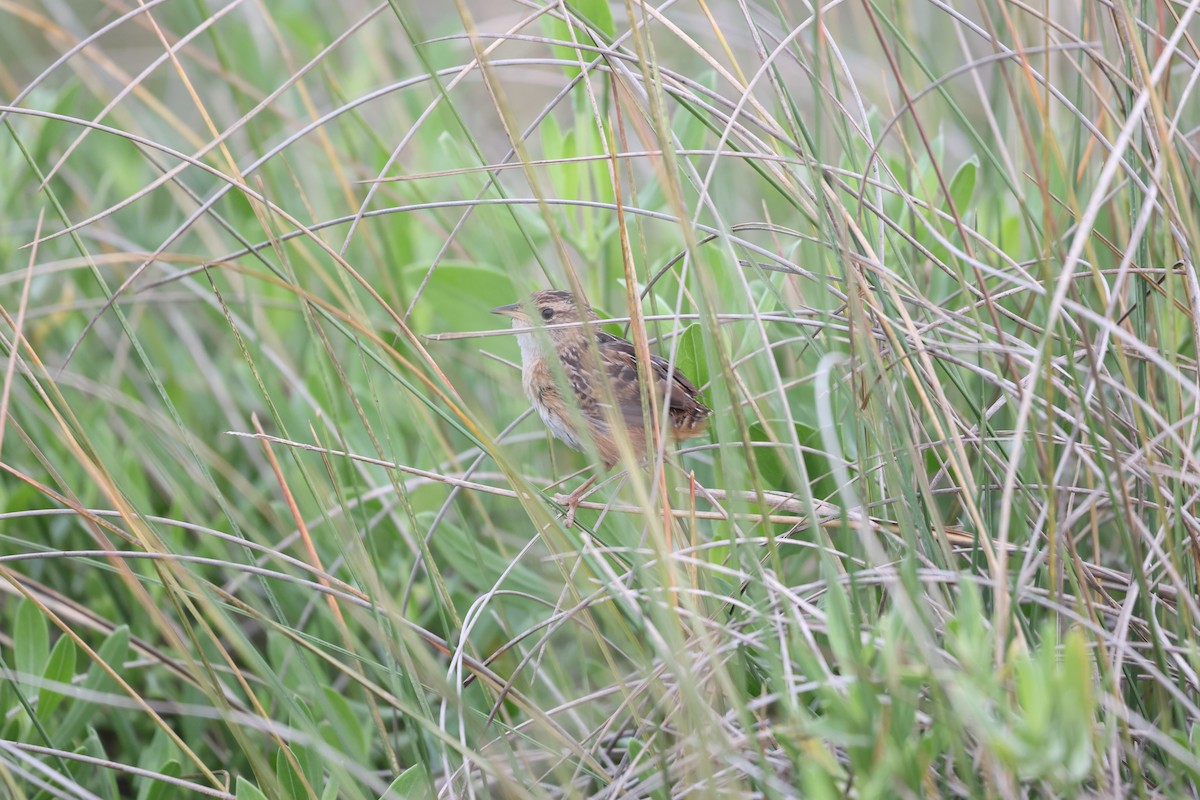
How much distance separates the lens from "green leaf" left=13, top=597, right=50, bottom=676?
3150mm

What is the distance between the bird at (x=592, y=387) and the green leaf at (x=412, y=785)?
83 centimetres

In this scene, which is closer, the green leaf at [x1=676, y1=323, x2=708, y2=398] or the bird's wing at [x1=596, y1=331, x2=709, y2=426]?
the green leaf at [x1=676, y1=323, x2=708, y2=398]

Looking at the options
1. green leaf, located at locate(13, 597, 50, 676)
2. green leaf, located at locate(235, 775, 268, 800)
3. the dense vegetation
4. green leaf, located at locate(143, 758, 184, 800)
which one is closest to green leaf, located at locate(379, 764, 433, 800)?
the dense vegetation

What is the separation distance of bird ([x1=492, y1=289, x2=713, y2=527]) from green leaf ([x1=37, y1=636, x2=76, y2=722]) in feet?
4.93

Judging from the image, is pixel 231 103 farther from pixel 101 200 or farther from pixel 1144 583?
pixel 1144 583

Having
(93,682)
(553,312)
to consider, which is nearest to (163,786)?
(93,682)

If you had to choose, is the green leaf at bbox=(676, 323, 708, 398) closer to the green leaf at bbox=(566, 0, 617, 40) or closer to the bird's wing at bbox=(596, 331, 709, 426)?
the bird's wing at bbox=(596, 331, 709, 426)

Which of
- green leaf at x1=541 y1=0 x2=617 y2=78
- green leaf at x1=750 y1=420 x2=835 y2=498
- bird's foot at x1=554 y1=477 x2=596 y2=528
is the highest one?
A: green leaf at x1=541 y1=0 x2=617 y2=78

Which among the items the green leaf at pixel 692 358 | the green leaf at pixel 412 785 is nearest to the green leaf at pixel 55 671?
the green leaf at pixel 412 785

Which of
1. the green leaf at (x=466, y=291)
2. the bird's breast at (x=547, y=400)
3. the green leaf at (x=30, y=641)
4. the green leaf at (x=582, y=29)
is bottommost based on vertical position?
the bird's breast at (x=547, y=400)

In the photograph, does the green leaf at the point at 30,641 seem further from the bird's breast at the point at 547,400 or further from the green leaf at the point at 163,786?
the bird's breast at the point at 547,400

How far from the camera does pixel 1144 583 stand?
2193 millimetres

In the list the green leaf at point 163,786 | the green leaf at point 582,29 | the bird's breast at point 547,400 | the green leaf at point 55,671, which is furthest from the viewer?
the bird's breast at point 547,400

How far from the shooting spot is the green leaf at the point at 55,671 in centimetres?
306
